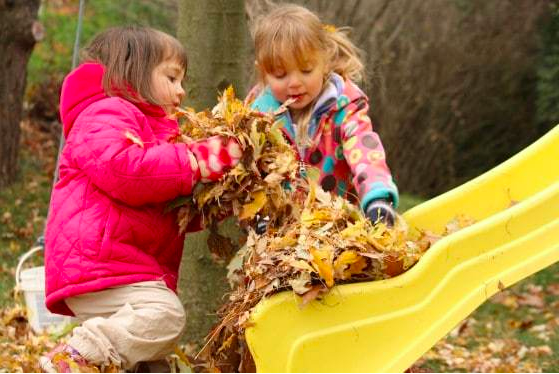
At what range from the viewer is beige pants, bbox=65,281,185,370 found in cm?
397

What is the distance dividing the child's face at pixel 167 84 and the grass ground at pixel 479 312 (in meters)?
2.16

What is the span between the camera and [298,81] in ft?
14.5

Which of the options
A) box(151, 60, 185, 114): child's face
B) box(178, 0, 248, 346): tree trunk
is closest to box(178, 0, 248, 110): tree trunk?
box(178, 0, 248, 346): tree trunk

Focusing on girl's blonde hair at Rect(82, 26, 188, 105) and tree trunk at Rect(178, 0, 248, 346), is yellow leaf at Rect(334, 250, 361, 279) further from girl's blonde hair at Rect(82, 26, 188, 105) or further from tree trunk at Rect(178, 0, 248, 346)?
tree trunk at Rect(178, 0, 248, 346)

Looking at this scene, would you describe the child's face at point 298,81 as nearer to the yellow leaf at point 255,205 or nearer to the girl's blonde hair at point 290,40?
the girl's blonde hair at point 290,40

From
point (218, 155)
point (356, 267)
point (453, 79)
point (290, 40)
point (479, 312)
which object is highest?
point (290, 40)

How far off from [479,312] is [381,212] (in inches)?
122

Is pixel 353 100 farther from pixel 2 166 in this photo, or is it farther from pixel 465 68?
pixel 465 68

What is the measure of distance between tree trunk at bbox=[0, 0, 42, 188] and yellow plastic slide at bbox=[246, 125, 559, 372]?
17.5 feet

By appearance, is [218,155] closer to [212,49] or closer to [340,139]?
[340,139]

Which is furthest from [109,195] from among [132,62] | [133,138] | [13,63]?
[13,63]

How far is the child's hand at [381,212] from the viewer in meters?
4.21

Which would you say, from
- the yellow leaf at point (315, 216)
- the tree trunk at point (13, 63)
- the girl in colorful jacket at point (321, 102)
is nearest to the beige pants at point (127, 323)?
the yellow leaf at point (315, 216)

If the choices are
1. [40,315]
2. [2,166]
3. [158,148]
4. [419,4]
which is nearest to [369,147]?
[158,148]
